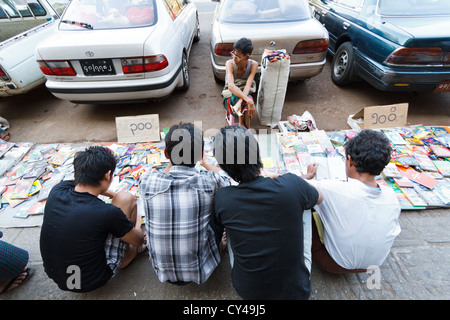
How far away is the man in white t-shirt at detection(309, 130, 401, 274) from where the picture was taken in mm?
1321

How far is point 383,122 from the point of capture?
300 cm

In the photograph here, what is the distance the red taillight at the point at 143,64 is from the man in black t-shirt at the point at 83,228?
68.9 inches

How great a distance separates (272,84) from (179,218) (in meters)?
2.16

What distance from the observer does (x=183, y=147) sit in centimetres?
139

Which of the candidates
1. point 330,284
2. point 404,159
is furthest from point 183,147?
point 404,159

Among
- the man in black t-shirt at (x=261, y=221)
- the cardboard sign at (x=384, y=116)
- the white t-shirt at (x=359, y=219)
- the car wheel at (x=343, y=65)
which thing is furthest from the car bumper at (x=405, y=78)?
the man in black t-shirt at (x=261, y=221)

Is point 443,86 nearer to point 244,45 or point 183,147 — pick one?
point 244,45

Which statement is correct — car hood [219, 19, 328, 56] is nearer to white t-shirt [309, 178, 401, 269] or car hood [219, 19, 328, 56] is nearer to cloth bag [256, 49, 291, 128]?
cloth bag [256, 49, 291, 128]

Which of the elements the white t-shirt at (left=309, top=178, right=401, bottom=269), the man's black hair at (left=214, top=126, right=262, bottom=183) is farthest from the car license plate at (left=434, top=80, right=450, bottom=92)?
the man's black hair at (left=214, top=126, right=262, bottom=183)

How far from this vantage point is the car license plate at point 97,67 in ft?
9.21

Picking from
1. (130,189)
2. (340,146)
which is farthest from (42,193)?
(340,146)

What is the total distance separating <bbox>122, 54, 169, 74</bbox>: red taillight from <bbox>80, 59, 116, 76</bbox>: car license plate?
0.16 meters

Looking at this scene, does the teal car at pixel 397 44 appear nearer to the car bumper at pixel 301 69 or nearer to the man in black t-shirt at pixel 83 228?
the car bumper at pixel 301 69
